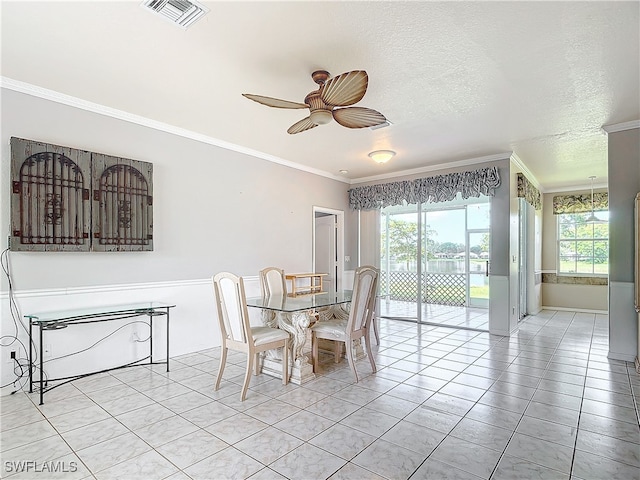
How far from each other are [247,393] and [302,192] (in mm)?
3607

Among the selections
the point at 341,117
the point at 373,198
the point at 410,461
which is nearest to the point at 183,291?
the point at 341,117

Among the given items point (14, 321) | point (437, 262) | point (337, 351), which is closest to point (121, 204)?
point (14, 321)

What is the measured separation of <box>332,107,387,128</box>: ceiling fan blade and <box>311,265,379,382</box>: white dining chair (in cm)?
139

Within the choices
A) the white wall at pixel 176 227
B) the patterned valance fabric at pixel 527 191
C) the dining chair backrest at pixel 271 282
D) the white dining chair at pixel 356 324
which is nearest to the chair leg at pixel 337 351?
the white dining chair at pixel 356 324

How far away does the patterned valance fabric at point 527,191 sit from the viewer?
5551mm

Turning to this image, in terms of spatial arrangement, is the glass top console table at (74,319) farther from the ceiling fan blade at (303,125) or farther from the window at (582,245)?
the window at (582,245)

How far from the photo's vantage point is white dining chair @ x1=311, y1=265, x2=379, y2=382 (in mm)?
3404

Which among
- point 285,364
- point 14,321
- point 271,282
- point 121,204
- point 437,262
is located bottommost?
point 285,364

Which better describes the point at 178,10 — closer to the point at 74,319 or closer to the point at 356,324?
the point at 74,319

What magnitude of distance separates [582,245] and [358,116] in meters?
7.14

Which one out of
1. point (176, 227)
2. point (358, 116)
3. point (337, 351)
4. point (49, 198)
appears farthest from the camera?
point (176, 227)

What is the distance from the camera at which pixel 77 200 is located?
129 inches

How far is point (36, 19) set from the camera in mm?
2197

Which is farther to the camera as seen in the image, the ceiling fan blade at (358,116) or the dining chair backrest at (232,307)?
the dining chair backrest at (232,307)
